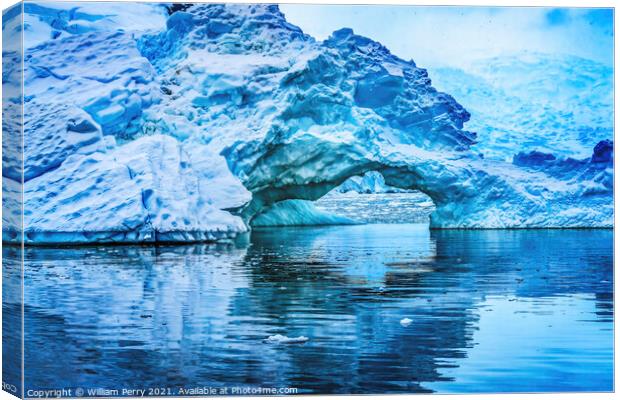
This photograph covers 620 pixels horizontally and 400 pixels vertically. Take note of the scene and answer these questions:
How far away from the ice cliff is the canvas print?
53 mm

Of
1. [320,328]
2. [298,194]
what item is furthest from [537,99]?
[298,194]

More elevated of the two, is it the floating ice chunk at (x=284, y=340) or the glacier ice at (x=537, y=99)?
the glacier ice at (x=537, y=99)

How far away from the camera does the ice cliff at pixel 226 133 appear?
12.7 metres

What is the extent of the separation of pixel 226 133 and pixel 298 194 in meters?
5.58

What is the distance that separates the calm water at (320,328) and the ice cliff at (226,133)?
158cm

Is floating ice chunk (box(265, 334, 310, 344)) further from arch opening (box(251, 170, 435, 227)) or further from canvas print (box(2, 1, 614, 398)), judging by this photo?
arch opening (box(251, 170, 435, 227))

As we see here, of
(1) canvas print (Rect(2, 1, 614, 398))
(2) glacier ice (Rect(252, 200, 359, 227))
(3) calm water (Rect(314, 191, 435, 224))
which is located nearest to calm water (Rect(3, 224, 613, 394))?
(1) canvas print (Rect(2, 1, 614, 398))

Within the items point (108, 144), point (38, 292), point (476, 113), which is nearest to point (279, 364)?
point (38, 292)

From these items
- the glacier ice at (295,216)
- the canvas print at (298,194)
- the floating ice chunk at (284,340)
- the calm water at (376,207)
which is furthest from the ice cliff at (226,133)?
the calm water at (376,207)

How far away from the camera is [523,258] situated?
47.3ft

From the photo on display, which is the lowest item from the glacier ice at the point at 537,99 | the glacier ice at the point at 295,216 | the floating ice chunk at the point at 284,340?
the floating ice chunk at the point at 284,340

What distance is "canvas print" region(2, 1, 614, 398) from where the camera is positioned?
24.3ft

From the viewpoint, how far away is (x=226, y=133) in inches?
709

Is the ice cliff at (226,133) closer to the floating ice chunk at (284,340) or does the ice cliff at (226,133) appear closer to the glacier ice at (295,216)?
the floating ice chunk at (284,340)
